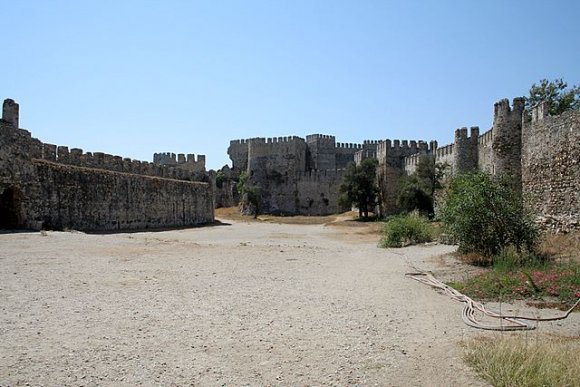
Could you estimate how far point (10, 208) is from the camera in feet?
65.5

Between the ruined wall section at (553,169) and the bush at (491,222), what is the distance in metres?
2.34

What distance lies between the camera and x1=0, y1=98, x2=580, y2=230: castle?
17.5 metres

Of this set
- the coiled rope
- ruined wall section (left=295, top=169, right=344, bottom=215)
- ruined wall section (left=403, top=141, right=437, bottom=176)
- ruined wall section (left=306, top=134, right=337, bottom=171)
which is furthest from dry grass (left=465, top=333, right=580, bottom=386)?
ruined wall section (left=306, top=134, right=337, bottom=171)

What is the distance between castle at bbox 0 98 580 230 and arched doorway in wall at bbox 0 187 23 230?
40 millimetres

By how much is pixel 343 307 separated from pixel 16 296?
5.40 metres

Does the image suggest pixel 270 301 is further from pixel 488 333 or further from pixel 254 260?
pixel 254 260

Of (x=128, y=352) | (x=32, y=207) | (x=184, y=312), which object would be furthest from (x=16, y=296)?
(x=32, y=207)

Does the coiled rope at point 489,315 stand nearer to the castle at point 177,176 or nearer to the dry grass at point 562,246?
the dry grass at point 562,246

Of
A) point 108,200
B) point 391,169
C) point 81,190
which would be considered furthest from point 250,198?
point 81,190

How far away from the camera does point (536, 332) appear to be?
7.46 metres

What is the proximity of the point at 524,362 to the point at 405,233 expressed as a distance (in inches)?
617

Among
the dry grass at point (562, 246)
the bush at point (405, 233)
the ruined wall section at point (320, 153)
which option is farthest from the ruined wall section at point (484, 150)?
the ruined wall section at point (320, 153)

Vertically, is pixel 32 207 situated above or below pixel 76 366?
above

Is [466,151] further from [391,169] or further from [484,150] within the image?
[391,169]
